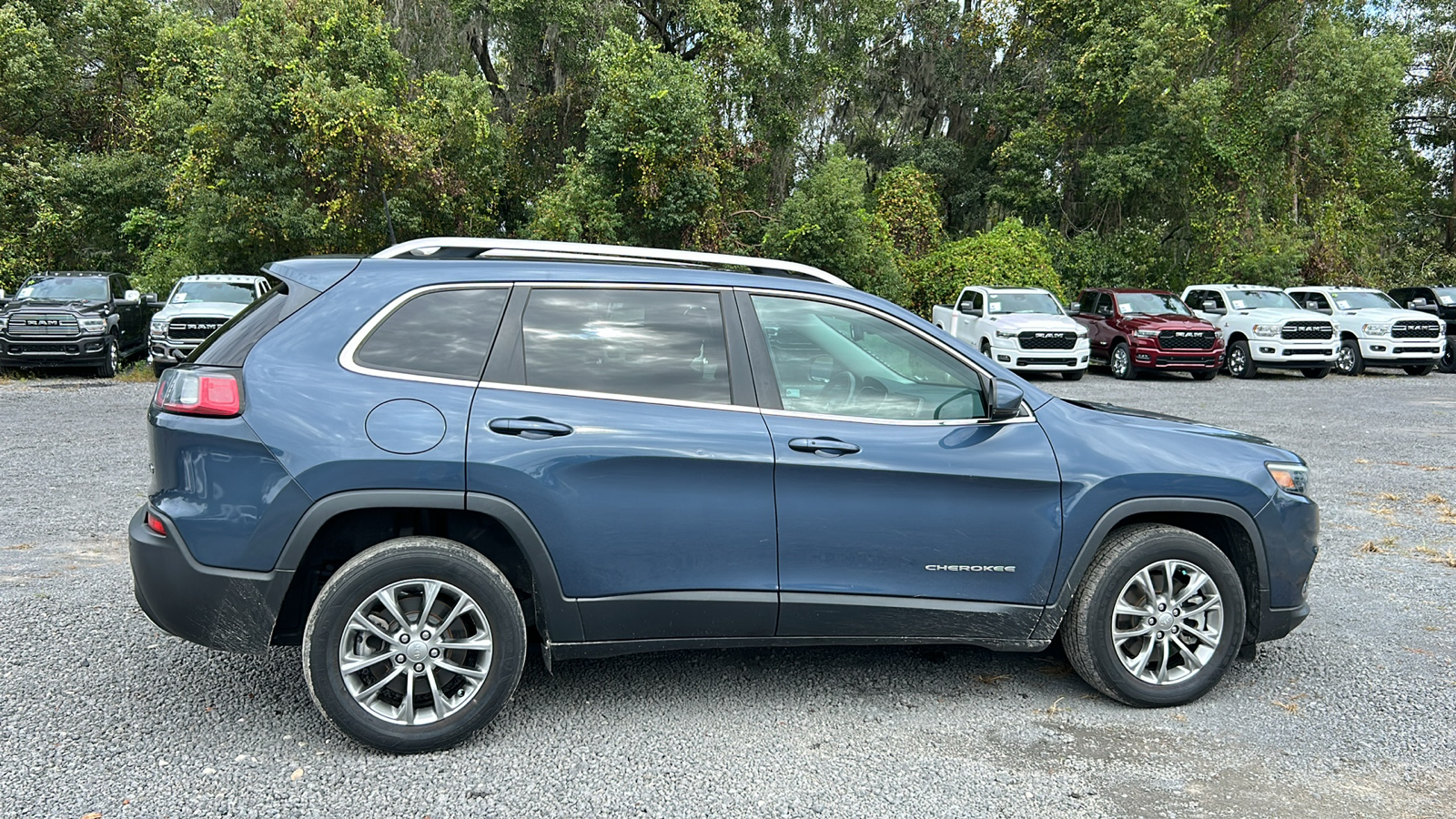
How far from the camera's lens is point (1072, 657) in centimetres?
417

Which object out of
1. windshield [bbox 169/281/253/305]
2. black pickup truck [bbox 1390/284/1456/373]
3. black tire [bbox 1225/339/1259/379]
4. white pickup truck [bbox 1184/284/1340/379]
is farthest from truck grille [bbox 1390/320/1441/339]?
windshield [bbox 169/281/253/305]

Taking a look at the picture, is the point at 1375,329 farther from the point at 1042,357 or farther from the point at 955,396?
the point at 955,396

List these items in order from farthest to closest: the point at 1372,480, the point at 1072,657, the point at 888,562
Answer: the point at 1372,480, the point at 1072,657, the point at 888,562

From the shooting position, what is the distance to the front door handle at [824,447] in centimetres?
379

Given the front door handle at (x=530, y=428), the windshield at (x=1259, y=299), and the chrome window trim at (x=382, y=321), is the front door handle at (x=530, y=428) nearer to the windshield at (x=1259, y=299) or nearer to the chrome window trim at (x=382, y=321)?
the chrome window trim at (x=382, y=321)

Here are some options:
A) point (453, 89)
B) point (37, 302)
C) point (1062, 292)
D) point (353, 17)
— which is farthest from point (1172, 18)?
point (37, 302)

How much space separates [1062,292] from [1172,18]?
7021mm

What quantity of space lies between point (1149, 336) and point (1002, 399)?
17.1 m

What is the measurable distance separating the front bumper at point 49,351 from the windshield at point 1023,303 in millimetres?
16009

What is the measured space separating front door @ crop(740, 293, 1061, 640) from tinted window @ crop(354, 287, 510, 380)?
1001 millimetres

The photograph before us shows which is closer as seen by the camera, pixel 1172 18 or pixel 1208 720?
pixel 1208 720

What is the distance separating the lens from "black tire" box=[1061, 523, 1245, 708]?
13.4 feet

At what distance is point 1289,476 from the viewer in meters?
4.25

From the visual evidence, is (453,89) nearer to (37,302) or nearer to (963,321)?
(37,302)
